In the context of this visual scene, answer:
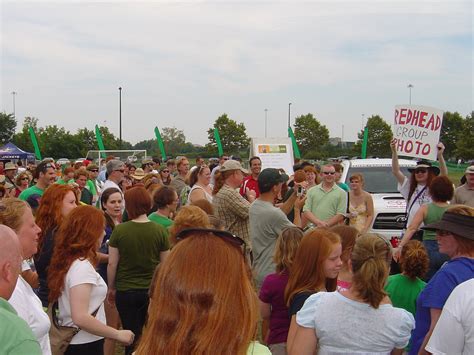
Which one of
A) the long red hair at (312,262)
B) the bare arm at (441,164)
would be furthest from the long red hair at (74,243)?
the bare arm at (441,164)

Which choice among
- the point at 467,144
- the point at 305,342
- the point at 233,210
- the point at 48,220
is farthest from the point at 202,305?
the point at 467,144

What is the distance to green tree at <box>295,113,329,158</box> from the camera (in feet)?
231

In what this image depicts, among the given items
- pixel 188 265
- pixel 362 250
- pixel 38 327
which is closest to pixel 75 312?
pixel 38 327

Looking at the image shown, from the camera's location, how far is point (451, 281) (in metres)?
3.23

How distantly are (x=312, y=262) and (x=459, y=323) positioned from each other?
0.94 metres

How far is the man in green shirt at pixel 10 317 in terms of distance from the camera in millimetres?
1822

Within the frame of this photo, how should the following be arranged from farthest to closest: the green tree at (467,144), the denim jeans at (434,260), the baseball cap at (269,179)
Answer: the green tree at (467,144) < the baseball cap at (269,179) < the denim jeans at (434,260)

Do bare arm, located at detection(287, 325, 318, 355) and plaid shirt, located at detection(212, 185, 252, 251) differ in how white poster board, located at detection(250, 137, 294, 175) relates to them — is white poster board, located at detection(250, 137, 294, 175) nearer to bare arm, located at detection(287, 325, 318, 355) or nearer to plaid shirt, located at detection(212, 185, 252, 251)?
plaid shirt, located at detection(212, 185, 252, 251)

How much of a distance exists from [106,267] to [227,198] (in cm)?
160

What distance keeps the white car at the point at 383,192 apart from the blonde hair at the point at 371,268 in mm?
6207

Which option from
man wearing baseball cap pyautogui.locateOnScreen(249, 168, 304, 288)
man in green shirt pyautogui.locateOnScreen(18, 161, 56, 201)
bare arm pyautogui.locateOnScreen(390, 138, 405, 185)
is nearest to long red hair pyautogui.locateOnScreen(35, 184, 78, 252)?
man wearing baseball cap pyautogui.locateOnScreen(249, 168, 304, 288)

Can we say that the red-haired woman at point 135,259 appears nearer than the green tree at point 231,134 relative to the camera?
Yes

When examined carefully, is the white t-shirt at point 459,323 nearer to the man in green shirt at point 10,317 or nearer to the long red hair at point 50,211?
the man in green shirt at point 10,317

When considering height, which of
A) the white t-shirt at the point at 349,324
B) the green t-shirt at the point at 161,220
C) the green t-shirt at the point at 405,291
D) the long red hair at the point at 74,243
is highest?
the long red hair at the point at 74,243
